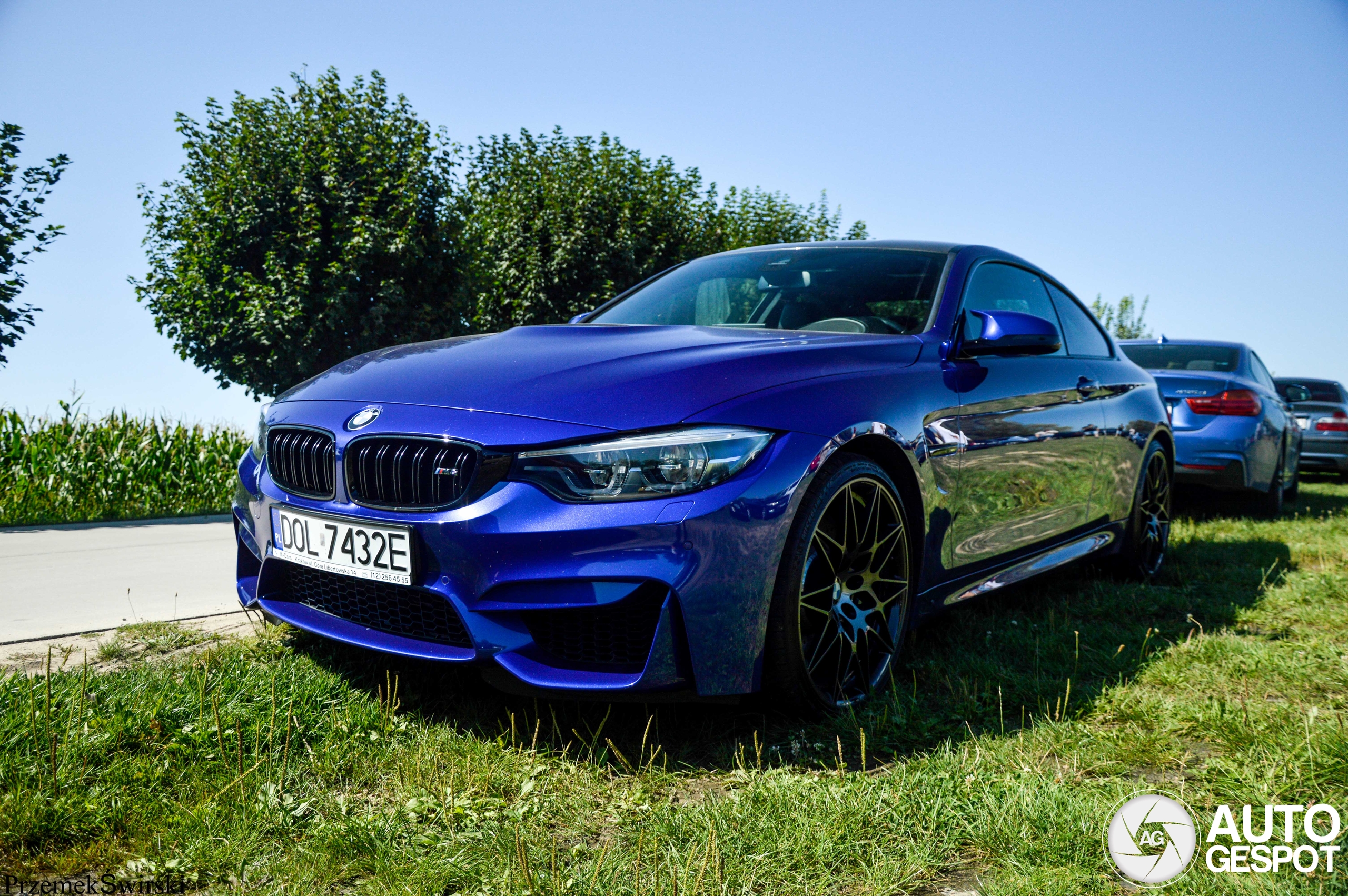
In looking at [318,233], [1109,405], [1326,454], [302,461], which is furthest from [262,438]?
[318,233]

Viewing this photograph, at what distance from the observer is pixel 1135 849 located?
2.02 metres

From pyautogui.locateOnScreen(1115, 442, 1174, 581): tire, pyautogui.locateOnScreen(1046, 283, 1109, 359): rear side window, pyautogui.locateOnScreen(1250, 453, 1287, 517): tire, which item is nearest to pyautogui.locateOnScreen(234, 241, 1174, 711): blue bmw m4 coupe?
pyautogui.locateOnScreen(1046, 283, 1109, 359): rear side window

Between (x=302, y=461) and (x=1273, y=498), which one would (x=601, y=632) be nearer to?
(x=302, y=461)

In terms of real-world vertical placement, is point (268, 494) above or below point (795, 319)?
below

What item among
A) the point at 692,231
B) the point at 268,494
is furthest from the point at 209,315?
the point at 268,494

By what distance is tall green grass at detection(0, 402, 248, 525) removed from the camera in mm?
8938

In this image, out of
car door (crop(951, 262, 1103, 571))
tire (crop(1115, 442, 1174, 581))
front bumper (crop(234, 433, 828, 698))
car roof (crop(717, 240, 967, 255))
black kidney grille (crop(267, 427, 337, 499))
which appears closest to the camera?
front bumper (crop(234, 433, 828, 698))

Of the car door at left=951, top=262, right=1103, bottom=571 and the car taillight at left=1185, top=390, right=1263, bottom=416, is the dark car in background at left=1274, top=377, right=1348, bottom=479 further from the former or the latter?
the car door at left=951, top=262, right=1103, bottom=571

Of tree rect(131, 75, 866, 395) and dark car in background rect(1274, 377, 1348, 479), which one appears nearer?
dark car in background rect(1274, 377, 1348, 479)

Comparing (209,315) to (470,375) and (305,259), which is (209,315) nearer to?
(305,259)

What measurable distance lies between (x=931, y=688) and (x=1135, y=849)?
3.65 ft

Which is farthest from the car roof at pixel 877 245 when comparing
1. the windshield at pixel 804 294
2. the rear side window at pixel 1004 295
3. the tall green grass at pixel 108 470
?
the tall green grass at pixel 108 470

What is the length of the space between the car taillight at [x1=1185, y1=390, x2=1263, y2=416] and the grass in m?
4.29

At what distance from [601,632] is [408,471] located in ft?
2.11
